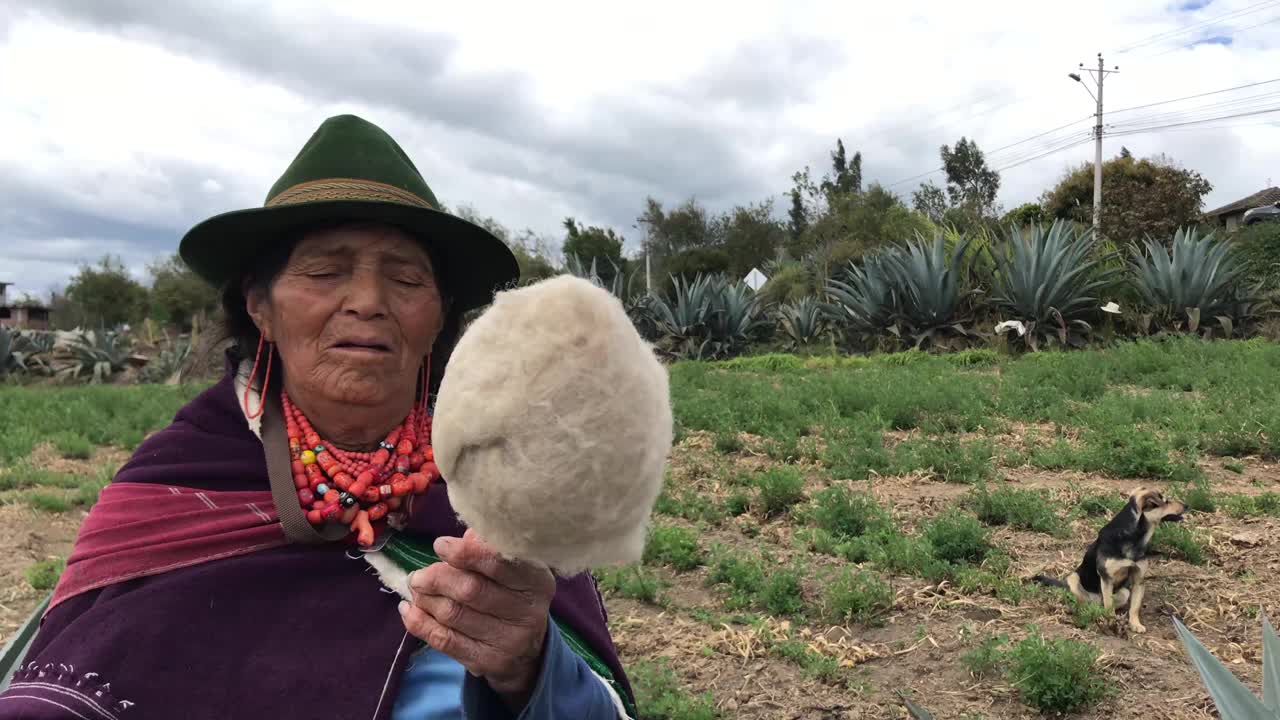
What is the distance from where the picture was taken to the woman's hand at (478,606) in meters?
1.05

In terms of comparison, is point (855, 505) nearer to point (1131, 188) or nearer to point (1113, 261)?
point (1113, 261)

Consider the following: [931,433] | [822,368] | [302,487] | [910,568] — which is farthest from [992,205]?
[302,487]

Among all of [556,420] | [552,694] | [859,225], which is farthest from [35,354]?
[859,225]

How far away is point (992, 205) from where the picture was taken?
1387 inches

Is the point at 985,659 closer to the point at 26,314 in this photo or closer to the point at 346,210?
the point at 346,210

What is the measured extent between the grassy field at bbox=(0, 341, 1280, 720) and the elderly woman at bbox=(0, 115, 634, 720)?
4.84 feet

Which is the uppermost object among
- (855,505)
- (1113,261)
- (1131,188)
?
(1131,188)

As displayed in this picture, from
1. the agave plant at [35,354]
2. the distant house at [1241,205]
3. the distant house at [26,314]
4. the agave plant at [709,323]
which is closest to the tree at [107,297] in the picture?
the distant house at [26,314]

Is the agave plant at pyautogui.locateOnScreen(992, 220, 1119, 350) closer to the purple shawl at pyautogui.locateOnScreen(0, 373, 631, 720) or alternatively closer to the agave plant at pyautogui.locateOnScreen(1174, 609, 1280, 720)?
the agave plant at pyautogui.locateOnScreen(1174, 609, 1280, 720)

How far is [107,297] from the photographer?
1537 inches

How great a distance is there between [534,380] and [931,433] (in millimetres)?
5271

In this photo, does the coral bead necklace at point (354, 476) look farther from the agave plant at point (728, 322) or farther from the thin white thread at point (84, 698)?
the agave plant at point (728, 322)

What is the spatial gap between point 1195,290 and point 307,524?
10977mm

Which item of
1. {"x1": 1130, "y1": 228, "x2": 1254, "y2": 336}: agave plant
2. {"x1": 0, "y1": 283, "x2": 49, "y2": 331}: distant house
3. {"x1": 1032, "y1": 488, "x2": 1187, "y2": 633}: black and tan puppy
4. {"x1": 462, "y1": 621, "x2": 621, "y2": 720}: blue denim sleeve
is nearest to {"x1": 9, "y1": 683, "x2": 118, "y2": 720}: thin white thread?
{"x1": 462, "y1": 621, "x2": 621, "y2": 720}: blue denim sleeve
